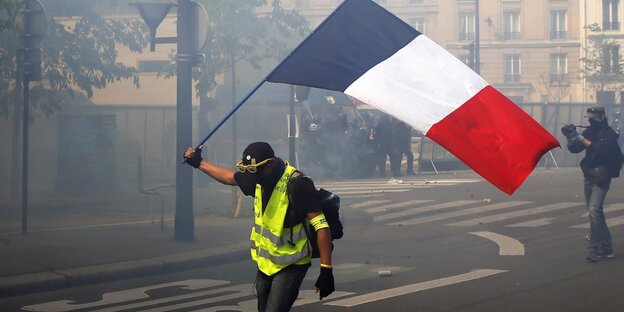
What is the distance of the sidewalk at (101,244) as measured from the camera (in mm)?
9484

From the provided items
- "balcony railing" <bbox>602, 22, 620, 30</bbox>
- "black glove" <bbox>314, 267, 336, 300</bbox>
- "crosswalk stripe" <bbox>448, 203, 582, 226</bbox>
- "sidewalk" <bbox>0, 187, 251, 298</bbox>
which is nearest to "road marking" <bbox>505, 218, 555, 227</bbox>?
"crosswalk stripe" <bbox>448, 203, 582, 226</bbox>

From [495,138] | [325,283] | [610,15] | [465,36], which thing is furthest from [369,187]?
[610,15]

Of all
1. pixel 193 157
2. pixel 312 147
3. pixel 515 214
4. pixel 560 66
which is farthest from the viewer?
pixel 560 66

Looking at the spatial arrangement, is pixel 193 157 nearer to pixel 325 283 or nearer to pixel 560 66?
pixel 325 283

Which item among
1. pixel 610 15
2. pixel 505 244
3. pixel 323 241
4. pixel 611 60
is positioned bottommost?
pixel 505 244

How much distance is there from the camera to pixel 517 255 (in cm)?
1083

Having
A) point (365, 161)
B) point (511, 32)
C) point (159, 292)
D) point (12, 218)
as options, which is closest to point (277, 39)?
point (365, 161)

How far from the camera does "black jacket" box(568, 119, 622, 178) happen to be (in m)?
10.4

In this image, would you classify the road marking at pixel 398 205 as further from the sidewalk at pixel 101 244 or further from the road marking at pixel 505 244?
the road marking at pixel 505 244

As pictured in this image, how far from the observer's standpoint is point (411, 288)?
8.86m

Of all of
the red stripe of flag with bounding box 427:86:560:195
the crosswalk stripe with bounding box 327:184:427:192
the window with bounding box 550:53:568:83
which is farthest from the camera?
the window with bounding box 550:53:568:83

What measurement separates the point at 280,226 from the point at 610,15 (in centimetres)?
4512

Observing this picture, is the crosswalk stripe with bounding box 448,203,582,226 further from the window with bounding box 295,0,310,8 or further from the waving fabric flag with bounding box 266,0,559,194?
the window with bounding box 295,0,310,8

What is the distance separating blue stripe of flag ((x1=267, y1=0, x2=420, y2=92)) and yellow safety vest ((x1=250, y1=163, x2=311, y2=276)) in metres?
0.75
